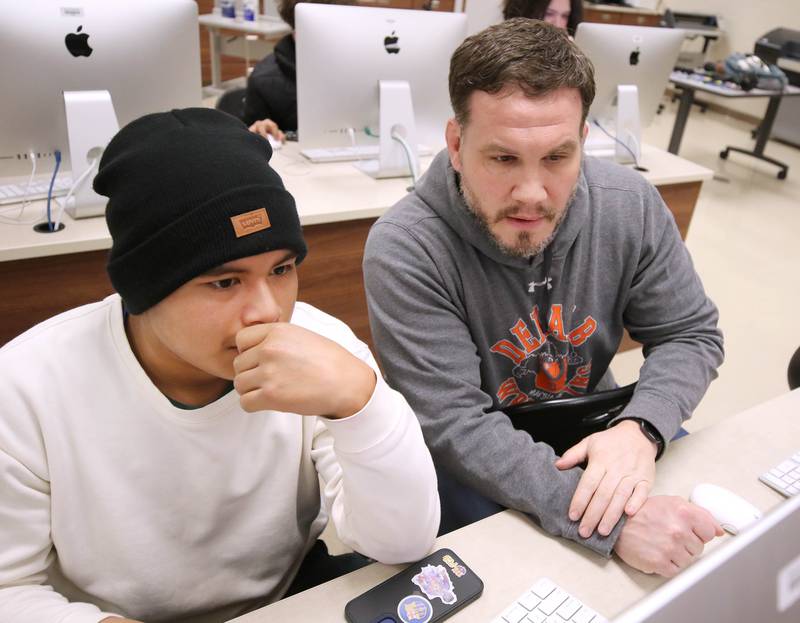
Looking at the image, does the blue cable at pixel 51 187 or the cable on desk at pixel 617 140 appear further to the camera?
the cable on desk at pixel 617 140

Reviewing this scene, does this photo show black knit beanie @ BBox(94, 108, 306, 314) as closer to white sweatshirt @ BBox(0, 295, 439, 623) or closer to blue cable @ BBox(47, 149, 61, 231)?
white sweatshirt @ BBox(0, 295, 439, 623)

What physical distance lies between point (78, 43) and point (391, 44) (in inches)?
33.7

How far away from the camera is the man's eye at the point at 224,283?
71 cm

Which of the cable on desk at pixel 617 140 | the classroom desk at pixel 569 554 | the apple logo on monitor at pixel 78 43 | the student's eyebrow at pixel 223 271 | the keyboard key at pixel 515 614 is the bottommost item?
the classroom desk at pixel 569 554

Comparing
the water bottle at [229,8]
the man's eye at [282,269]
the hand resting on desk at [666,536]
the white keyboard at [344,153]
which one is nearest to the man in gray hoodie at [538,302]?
the hand resting on desk at [666,536]

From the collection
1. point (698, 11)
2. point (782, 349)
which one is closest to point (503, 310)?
point (782, 349)

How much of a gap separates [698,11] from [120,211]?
8640 mm

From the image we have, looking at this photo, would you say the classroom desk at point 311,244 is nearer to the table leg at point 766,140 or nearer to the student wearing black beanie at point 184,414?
the student wearing black beanie at point 184,414

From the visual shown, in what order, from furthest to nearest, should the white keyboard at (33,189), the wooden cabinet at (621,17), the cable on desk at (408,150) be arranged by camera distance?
the wooden cabinet at (621,17)
the cable on desk at (408,150)
the white keyboard at (33,189)

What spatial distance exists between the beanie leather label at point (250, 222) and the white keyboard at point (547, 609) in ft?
1.75

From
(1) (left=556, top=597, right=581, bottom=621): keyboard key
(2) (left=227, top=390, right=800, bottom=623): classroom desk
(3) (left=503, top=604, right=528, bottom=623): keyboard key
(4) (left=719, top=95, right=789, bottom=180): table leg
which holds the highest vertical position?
(1) (left=556, top=597, right=581, bottom=621): keyboard key

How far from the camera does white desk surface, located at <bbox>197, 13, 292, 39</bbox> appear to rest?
444 cm

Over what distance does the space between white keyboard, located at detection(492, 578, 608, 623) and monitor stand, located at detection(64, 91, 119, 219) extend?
1.32 m

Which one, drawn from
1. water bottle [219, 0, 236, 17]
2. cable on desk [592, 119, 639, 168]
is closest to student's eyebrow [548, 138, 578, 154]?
cable on desk [592, 119, 639, 168]
